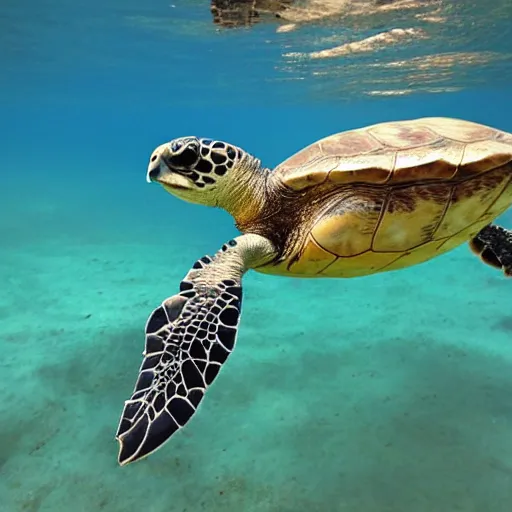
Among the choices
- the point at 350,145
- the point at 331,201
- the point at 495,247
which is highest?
the point at 350,145

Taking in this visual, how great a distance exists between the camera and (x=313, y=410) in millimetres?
3936

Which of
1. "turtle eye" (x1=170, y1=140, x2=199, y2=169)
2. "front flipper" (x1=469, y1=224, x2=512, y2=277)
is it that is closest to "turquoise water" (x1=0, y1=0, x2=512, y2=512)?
"front flipper" (x1=469, y1=224, x2=512, y2=277)

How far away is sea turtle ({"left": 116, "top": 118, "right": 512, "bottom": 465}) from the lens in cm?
232

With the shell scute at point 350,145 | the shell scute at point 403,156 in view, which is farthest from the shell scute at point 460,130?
the shell scute at point 350,145

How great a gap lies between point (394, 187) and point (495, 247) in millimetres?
1507

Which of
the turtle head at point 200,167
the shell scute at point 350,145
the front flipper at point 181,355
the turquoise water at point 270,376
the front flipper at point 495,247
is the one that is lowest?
the turquoise water at point 270,376

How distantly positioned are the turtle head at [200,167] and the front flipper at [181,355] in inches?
27.1

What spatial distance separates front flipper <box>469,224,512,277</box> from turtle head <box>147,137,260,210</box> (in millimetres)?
2025

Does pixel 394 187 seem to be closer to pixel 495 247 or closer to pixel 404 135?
pixel 404 135

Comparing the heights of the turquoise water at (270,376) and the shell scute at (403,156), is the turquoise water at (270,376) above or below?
below

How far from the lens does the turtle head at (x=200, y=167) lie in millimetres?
2873

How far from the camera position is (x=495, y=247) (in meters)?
3.63

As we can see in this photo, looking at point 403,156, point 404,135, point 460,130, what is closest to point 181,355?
point 403,156

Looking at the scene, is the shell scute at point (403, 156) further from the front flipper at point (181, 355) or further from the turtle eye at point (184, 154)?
the front flipper at point (181, 355)
